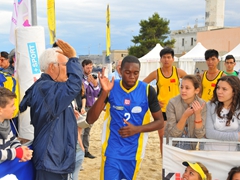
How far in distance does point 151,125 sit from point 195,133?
0.57 meters

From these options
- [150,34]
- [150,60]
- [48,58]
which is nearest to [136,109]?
[48,58]

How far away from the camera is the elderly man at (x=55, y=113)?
238 cm

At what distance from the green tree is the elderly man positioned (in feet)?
130

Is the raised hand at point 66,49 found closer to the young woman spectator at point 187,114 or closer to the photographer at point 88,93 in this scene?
the young woman spectator at point 187,114

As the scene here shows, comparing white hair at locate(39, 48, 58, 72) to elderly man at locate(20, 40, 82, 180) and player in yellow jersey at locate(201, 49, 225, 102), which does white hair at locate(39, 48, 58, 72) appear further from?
player in yellow jersey at locate(201, 49, 225, 102)

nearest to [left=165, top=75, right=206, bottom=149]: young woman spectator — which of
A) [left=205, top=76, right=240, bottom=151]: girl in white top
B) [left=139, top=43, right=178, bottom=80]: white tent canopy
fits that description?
[left=205, top=76, right=240, bottom=151]: girl in white top

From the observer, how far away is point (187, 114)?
3.19 m

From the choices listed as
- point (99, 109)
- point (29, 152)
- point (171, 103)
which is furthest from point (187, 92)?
point (29, 152)

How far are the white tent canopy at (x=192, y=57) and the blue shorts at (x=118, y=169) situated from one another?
65.1ft

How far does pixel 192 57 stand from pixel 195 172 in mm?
20605

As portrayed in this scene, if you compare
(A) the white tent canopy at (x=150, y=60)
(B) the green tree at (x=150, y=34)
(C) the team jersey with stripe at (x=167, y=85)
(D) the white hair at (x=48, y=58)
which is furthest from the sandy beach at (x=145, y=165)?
(B) the green tree at (x=150, y=34)

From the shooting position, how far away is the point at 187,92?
3.42 metres

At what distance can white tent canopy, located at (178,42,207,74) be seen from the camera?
2244 cm

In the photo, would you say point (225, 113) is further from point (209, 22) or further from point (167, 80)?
point (209, 22)
